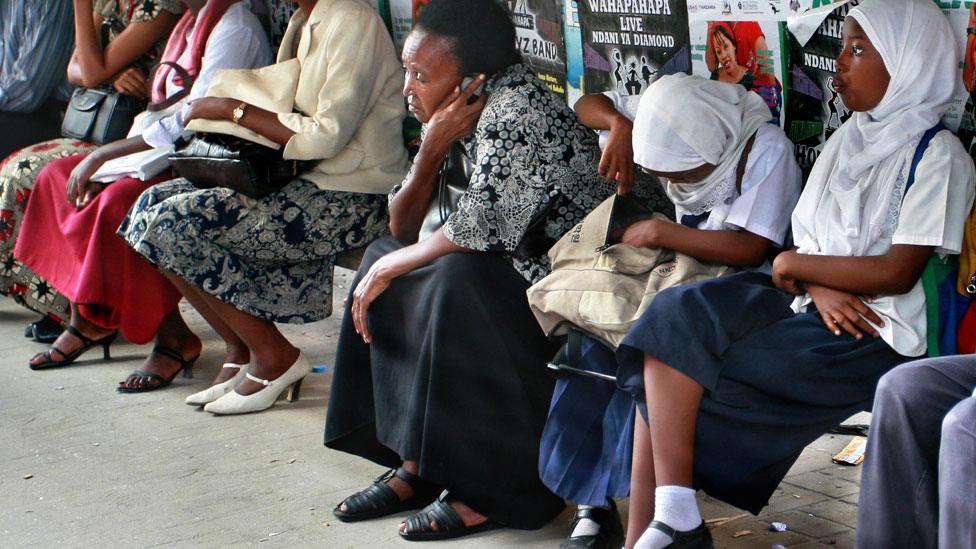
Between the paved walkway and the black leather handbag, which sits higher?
the black leather handbag

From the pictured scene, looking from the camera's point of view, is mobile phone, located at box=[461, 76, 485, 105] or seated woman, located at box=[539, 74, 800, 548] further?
mobile phone, located at box=[461, 76, 485, 105]

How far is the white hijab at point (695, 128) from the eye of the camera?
3.27 m

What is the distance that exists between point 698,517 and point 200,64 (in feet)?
10.8

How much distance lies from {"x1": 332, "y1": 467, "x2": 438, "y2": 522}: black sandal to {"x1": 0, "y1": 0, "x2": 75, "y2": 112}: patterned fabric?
349 centimetres

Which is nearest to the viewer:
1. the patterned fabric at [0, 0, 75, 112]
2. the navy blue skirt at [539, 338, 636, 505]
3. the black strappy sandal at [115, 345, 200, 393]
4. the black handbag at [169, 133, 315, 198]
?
the navy blue skirt at [539, 338, 636, 505]

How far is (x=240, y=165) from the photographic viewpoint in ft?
14.7

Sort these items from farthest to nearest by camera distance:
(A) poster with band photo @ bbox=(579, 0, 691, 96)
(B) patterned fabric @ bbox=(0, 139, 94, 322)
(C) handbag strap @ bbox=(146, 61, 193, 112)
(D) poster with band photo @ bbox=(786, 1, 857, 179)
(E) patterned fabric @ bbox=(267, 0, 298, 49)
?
(B) patterned fabric @ bbox=(0, 139, 94, 322), (E) patterned fabric @ bbox=(267, 0, 298, 49), (C) handbag strap @ bbox=(146, 61, 193, 112), (A) poster with band photo @ bbox=(579, 0, 691, 96), (D) poster with band photo @ bbox=(786, 1, 857, 179)

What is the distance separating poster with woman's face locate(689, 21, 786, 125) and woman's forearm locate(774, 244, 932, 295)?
Answer: 751mm

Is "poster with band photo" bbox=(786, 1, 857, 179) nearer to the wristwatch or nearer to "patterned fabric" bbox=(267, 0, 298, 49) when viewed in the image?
the wristwatch

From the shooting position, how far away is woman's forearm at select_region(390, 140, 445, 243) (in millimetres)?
3824

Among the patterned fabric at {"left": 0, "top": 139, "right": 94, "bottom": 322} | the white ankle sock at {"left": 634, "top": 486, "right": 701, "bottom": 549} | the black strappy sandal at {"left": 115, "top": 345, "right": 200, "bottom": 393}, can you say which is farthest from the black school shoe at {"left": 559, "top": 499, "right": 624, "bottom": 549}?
the patterned fabric at {"left": 0, "top": 139, "right": 94, "bottom": 322}

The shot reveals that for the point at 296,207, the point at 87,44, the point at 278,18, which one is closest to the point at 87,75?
the point at 87,44

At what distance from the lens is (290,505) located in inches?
151

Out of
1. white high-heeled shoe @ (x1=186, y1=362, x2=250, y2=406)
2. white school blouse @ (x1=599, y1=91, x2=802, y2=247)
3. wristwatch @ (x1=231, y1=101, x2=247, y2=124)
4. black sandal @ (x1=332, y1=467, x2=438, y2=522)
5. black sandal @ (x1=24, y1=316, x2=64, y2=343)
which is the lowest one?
black sandal @ (x1=24, y1=316, x2=64, y2=343)
